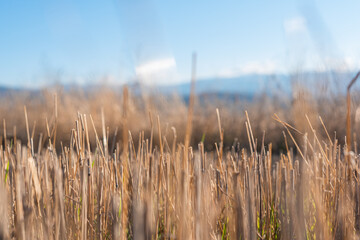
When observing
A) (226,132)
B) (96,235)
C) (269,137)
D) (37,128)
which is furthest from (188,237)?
(37,128)

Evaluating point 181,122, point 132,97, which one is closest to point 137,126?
point 181,122

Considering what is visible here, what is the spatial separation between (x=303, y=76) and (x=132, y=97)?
7.36 feet

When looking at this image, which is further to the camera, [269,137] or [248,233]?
[269,137]

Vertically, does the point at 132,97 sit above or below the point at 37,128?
above

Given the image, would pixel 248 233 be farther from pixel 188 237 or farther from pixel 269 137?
pixel 269 137

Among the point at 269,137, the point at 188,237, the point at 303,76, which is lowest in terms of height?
the point at 269,137

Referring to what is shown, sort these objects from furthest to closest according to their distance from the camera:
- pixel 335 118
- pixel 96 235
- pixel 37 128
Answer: pixel 37 128, pixel 335 118, pixel 96 235

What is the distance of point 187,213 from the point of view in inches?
33.3

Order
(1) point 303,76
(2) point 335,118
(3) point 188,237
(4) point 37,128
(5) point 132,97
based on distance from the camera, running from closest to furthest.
A: 1. (3) point 188,237
2. (2) point 335,118
3. (1) point 303,76
4. (4) point 37,128
5. (5) point 132,97

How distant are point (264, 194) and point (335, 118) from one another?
3.09 m

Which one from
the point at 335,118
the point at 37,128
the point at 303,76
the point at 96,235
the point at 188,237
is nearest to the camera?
the point at 188,237

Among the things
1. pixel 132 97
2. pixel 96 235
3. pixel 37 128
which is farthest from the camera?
pixel 132 97

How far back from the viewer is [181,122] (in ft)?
14.1

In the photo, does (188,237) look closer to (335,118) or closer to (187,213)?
(187,213)
